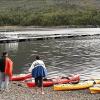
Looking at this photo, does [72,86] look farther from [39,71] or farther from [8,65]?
[8,65]

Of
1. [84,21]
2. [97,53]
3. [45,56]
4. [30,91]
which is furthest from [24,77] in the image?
[84,21]

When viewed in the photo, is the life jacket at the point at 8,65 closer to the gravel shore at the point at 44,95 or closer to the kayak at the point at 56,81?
the gravel shore at the point at 44,95

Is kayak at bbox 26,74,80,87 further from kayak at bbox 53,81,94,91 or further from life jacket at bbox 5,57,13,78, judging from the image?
life jacket at bbox 5,57,13,78

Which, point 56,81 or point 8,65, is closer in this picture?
point 8,65

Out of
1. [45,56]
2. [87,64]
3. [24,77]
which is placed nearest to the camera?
[24,77]

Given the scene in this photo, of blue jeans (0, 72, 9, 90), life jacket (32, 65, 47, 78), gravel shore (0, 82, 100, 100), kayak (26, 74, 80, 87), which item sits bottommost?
kayak (26, 74, 80, 87)

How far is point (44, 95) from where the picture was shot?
27.0 m

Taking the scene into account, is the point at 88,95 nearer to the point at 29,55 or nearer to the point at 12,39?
the point at 29,55

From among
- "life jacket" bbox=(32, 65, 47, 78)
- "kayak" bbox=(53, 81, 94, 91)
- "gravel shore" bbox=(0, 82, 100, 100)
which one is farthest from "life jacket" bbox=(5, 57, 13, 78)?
"kayak" bbox=(53, 81, 94, 91)

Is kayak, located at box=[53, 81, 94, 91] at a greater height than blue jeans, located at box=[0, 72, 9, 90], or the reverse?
blue jeans, located at box=[0, 72, 9, 90]

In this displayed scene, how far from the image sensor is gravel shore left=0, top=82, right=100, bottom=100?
84.9 ft

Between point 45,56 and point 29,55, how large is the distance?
3.10 m

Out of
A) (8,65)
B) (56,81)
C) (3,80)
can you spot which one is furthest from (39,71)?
(56,81)

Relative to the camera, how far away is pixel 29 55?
2633 inches
